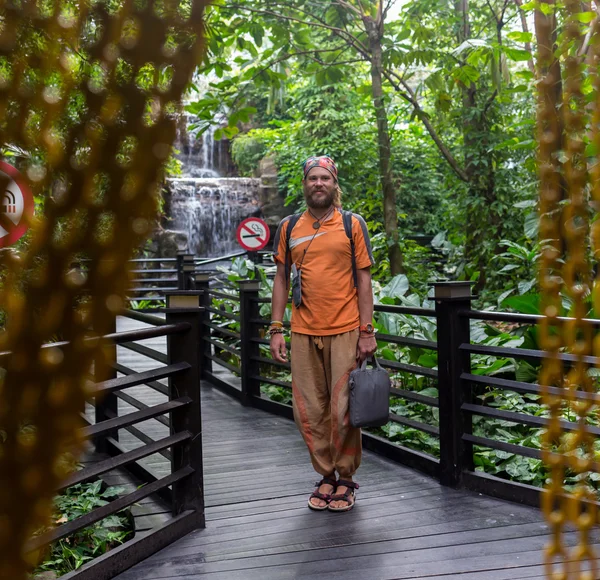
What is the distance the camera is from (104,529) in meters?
3.69

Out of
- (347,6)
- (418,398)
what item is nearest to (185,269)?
(347,6)

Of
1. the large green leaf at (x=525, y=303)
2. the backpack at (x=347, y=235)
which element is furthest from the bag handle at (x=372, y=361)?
the large green leaf at (x=525, y=303)

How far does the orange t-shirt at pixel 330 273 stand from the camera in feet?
12.5

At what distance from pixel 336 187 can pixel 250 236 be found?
31.1 feet

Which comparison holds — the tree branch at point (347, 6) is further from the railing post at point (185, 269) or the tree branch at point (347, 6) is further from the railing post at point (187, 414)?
the railing post at point (187, 414)

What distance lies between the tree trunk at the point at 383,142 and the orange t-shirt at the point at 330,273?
420 cm

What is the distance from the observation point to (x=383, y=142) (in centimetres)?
794

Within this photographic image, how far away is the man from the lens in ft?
12.5

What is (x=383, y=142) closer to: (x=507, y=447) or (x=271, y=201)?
(x=507, y=447)

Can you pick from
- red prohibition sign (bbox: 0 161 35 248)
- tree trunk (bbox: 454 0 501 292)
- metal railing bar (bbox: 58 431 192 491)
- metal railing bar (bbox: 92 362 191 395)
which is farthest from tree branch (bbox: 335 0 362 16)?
red prohibition sign (bbox: 0 161 35 248)

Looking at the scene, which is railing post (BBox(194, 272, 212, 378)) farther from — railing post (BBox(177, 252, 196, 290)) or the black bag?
the black bag

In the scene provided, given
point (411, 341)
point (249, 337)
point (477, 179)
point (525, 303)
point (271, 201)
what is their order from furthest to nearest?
point (271, 201) → point (477, 179) → point (249, 337) → point (525, 303) → point (411, 341)

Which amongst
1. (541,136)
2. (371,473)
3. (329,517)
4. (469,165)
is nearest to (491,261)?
(469,165)

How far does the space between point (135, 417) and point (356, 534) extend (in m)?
1.23
